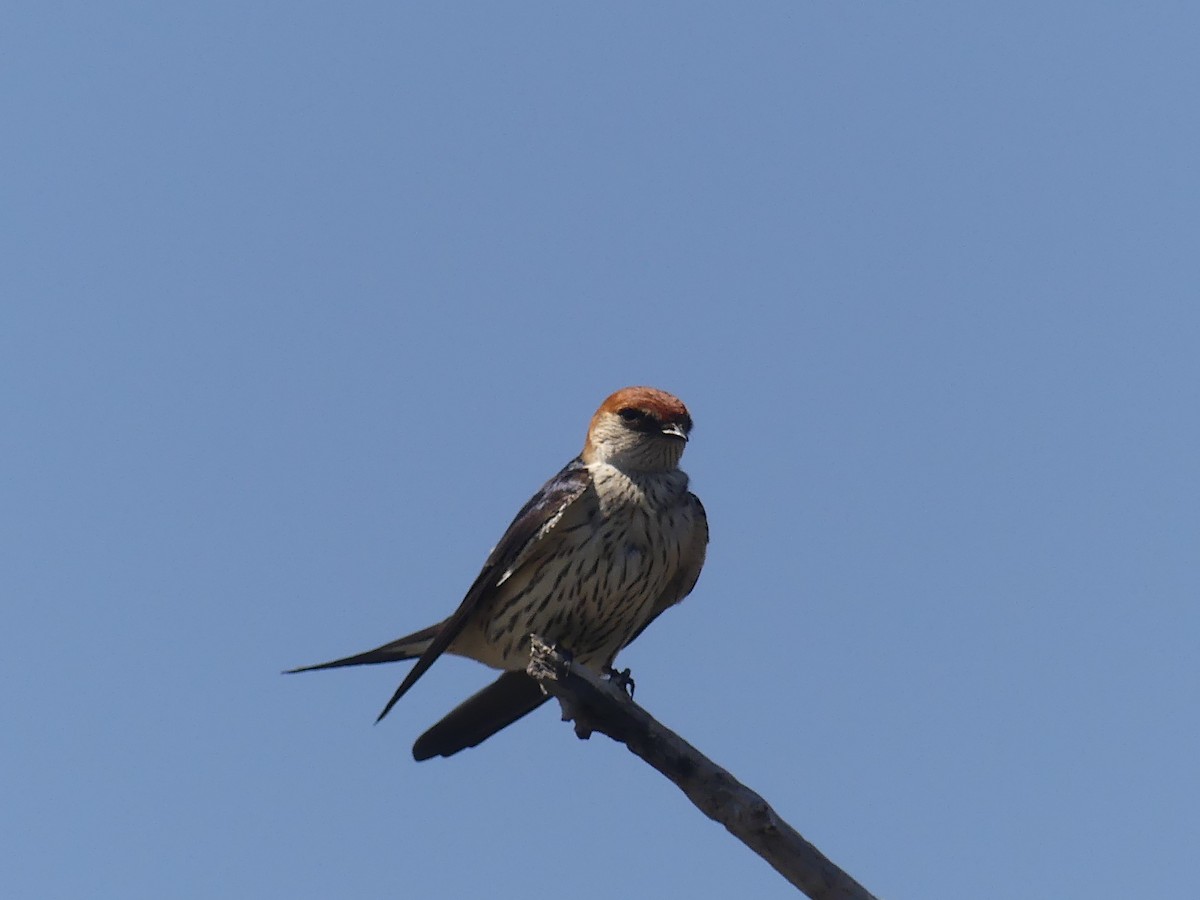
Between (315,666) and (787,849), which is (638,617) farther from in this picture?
(787,849)

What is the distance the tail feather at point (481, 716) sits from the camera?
8672 mm

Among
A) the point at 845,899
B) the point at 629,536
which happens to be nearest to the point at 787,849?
the point at 845,899

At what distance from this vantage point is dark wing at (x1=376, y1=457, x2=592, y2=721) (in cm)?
832

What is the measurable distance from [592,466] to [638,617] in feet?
3.19

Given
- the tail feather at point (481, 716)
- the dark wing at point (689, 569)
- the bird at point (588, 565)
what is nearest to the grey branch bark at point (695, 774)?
the bird at point (588, 565)

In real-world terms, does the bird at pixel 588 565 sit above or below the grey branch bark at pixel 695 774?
above

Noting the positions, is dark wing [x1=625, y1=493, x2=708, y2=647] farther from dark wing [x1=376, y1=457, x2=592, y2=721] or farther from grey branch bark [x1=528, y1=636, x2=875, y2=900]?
grey branch bark [x1=528, y1=636, x2=875, y2=900]

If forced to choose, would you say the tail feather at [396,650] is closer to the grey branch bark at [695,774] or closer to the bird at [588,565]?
the bird at [588,565]

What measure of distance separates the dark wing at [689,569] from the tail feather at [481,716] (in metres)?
0.74

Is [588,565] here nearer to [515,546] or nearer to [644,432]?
[515,546]

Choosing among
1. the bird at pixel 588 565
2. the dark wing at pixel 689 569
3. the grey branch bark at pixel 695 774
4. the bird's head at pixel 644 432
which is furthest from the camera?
the dark wing at pixel 689 569

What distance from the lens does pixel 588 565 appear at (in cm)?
826

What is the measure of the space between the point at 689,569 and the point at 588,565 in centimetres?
86

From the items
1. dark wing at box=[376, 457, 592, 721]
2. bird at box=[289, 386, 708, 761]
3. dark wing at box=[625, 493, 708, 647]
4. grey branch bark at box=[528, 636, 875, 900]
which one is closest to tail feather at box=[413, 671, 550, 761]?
bird at box=[289, 386, 708, 761]
